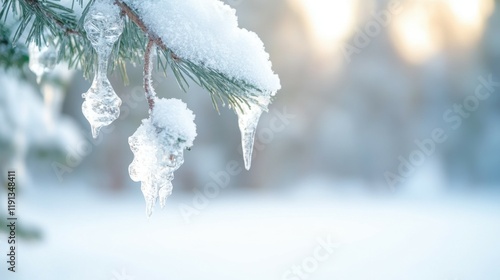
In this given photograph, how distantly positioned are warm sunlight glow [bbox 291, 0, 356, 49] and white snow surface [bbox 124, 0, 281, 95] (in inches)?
299

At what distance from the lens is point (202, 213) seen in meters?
9.36

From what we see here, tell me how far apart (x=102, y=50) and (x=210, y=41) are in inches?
7.3

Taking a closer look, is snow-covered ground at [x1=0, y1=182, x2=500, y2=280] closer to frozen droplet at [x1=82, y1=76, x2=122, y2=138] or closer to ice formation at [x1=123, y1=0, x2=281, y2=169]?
frozen droplet at [x1=82, y1=76, x2=122, y2=138]

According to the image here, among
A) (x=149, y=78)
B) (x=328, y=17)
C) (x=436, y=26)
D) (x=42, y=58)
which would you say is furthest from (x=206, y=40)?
(x=436, y=26)

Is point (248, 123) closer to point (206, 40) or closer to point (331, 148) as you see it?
point (206, 40)

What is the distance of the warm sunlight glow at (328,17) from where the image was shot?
27.1 feet

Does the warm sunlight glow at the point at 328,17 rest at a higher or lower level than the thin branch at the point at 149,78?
higher

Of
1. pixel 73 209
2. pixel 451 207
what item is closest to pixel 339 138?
pixel 451 207

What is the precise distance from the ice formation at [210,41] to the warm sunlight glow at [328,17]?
24.9 feet

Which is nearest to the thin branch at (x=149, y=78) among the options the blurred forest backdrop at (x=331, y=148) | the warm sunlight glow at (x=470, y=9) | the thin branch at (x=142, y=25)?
the thin branch at (x=142, y=25)

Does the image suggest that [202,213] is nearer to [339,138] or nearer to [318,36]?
[339,138]

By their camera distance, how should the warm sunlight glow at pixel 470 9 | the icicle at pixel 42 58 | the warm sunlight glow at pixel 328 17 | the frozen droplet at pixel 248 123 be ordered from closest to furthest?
the frozen droplet at pixel 248 123, the icicle at pixel 42 58, the warm sunlight glow at pixel 328 17, the warm sunlight glow at pixel 470 9

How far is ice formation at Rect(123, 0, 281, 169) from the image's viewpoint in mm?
806

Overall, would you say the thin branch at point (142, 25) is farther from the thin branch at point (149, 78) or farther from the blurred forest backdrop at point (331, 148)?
the blurred forest backdrop at point (331, 148)
